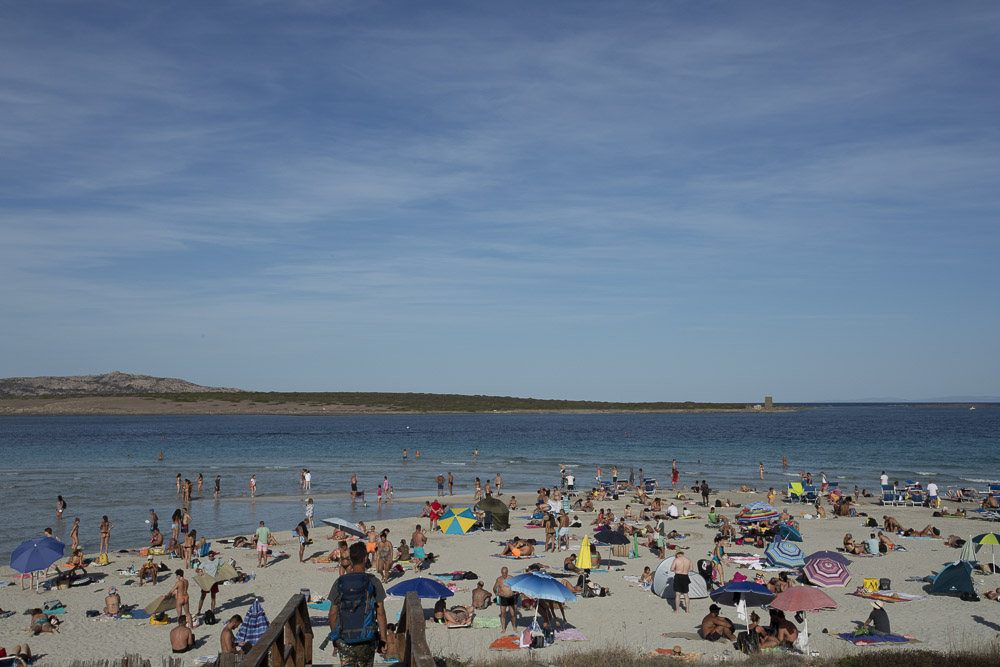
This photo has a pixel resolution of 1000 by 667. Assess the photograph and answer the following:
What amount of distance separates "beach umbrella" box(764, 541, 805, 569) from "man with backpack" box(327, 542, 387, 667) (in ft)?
56.9

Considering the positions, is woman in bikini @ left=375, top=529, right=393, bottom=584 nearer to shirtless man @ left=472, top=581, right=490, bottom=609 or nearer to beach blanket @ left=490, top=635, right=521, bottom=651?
shirtless man @ left=472, top=581, right=490, bottom=609

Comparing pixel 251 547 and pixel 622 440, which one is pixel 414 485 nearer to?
pixel 251 547

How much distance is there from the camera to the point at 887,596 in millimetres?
18203

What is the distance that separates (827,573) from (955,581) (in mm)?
2989

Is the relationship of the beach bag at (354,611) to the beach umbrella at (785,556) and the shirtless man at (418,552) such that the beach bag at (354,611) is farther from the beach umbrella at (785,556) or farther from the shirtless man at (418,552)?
the beach umbrella at (785,556)

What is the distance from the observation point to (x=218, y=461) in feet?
198

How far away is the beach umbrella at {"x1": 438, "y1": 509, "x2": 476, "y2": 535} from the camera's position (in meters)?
25.9

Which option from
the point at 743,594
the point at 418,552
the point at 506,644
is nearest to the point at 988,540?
the point at 743,594

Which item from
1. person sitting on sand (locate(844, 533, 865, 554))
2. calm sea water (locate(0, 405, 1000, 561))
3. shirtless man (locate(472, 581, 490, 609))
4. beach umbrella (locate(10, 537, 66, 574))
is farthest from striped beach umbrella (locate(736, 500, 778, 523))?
beach umbrella (locate(10, 537, 66, 574))

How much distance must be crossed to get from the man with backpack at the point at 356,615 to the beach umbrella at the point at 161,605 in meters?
11.9

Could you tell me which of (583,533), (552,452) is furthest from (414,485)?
(552,452)

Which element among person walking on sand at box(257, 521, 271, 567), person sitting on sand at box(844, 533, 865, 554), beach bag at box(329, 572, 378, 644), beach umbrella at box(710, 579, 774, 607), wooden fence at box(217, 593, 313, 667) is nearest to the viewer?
wooden fence at box(217, 593, 313, 667)

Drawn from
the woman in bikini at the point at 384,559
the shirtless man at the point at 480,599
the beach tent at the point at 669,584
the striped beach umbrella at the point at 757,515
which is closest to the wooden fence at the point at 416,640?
the shirtless man at the point at 480,599

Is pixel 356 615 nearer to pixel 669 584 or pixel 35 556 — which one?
pixel 669 584
